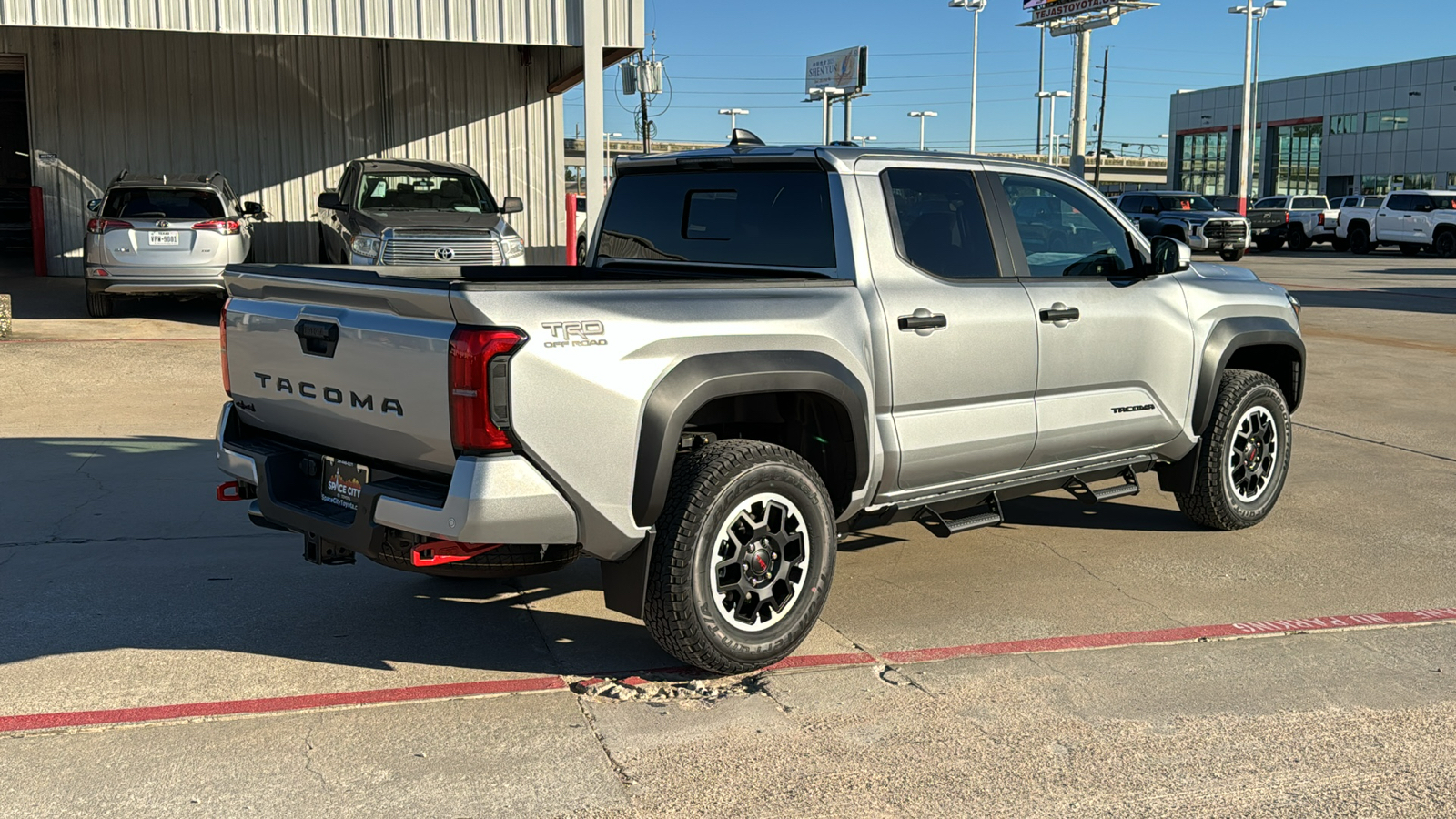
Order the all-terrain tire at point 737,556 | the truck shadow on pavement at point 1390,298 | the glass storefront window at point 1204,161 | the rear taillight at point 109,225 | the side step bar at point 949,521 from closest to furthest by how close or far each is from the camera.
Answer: the all-terrain tire at point 737,556
the side step bar at point 949,521
the rear taillight at point 109,225
the truck shadow on pavement at point 1390,298
the glass storefront window at point 1204,161

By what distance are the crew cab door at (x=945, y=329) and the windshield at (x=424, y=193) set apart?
34.0ft

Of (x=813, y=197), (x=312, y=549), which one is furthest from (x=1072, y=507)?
(x=312, y=549)

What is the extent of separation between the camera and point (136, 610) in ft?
17.2

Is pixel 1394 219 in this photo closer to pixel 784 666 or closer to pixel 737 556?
pixel 784 666

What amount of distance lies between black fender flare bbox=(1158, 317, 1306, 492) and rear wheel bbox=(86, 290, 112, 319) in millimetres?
12813

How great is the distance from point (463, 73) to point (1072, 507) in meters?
15.0

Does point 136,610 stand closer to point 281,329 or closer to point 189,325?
point 281,329

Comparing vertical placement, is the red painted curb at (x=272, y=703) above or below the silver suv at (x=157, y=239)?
below

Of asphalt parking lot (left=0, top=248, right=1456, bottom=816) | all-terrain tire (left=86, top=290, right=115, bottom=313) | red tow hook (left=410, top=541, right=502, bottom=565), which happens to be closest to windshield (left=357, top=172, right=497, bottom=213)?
all-terrain tire (left=86, top=290, right=115, bottom=313)

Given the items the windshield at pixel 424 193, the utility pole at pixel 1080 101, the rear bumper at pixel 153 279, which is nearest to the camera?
the rear bumper at pixel 153 279

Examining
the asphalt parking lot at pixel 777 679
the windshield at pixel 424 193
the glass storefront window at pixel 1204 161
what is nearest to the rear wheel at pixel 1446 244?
the windshield at pixel 424 193

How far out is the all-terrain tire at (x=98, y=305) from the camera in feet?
50.0

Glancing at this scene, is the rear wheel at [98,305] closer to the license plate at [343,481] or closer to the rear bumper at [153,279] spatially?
the rear bumper at [153,279]

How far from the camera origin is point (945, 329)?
5141mm
